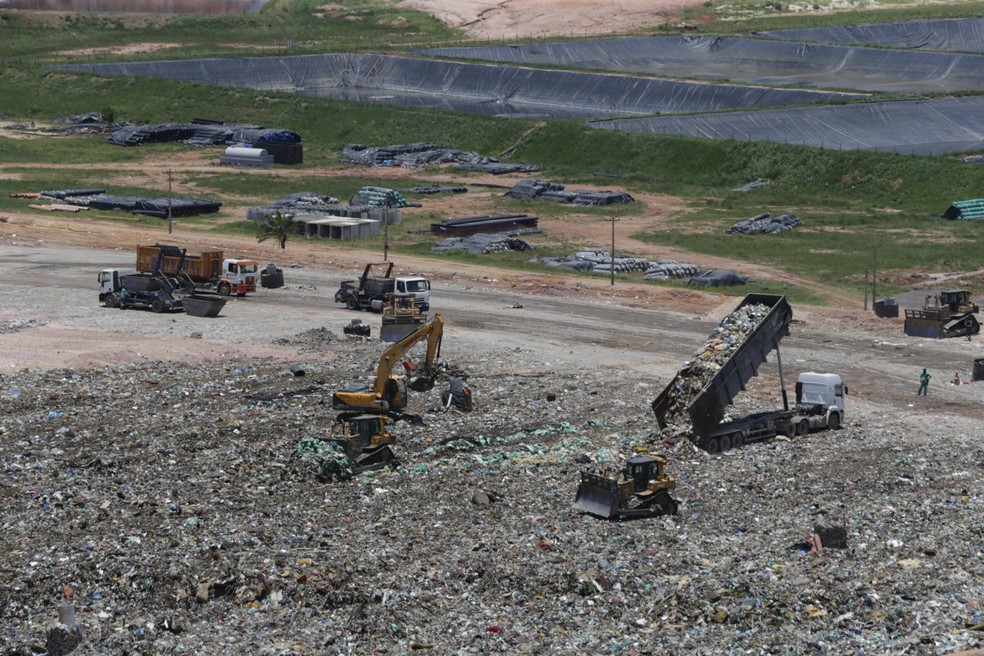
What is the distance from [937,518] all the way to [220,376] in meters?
20.7

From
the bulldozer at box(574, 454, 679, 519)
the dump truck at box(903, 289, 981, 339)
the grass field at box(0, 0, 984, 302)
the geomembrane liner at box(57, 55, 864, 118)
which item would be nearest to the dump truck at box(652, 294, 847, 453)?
the bulldozer at box(574, 454, 679, 519)

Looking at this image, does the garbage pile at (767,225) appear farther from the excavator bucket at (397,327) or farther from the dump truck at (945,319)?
the excavator bucket at (397,327)

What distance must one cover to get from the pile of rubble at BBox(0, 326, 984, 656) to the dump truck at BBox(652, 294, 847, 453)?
629 millimetres

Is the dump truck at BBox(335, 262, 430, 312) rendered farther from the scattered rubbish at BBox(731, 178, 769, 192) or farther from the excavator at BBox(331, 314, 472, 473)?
the scattered rubbish at BBox(731, 178, 769, 192)

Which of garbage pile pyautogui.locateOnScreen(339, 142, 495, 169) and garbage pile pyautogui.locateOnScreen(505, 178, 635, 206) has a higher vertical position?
garbage pile pyautogui.locateOnScreen(339, 142, 495, 169)

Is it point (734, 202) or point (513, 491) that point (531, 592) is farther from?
point (734, 202)

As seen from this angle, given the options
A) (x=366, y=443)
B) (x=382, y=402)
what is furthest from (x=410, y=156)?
(x=366, y=443)

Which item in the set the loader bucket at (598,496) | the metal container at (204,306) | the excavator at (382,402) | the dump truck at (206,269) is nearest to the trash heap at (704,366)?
the excavator at (382,402)

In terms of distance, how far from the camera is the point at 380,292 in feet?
173

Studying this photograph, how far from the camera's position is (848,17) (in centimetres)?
14938

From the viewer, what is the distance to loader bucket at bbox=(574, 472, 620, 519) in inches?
1117

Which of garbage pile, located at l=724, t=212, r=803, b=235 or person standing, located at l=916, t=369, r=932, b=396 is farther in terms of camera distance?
garbage pile, located at l=724, t=212, r=803, b=235

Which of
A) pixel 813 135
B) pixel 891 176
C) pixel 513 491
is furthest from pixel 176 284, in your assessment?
pixel 813 135

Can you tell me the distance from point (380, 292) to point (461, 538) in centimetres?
2627
